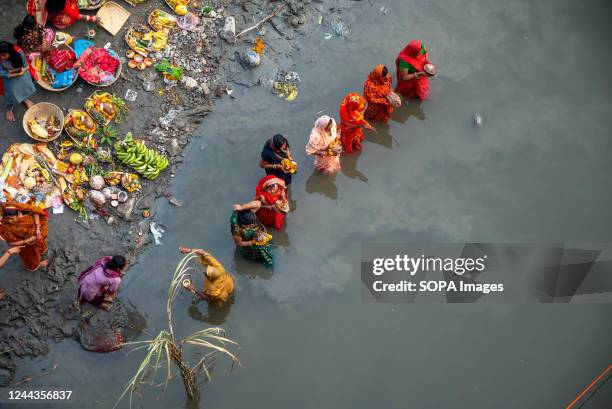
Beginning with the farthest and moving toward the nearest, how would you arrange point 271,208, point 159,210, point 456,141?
point 456,141
point 159,210
point 271,208

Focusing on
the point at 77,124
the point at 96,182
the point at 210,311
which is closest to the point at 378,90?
the point at 210,311

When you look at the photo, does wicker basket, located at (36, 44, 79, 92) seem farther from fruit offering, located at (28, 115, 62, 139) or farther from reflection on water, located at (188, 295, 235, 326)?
reflection on water, located at (188, 295, 235, 326)

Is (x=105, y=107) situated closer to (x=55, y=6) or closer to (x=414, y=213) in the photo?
(x=55, y=6)

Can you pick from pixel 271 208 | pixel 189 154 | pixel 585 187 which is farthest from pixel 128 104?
pixel 585 187

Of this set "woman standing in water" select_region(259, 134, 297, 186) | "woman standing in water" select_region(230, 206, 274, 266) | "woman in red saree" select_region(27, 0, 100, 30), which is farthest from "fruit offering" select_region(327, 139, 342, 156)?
"woman in red saree" select_region(27, 0, 100, 30)

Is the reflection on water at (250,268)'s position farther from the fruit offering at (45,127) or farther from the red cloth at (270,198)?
the fruit offering at (45,127)

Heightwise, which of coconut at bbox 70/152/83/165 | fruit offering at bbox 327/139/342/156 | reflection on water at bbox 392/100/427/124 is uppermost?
reflection on water at bbox 392/100/427/124

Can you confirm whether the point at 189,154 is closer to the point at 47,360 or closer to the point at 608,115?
the point at 47,360
